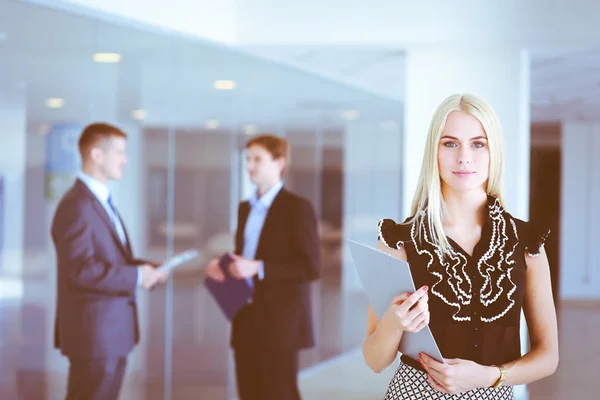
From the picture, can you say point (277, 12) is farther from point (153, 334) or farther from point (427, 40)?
point (153, 334)

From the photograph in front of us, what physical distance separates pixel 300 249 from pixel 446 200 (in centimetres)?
305

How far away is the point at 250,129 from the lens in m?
7.89

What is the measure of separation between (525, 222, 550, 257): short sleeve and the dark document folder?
337cm

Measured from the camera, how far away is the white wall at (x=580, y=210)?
48.7 ft

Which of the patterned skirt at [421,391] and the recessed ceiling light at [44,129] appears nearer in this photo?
the patterned skirt at [421,391]

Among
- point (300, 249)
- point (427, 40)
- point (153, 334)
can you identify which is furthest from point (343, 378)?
point (427, 40)

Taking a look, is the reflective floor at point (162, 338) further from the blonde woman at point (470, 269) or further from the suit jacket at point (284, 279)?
the blonde woman at point (470, 269)

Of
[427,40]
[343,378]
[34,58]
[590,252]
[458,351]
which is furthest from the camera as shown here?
[590,252]

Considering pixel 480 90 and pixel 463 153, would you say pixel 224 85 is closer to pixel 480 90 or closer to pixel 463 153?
pixel 480 90

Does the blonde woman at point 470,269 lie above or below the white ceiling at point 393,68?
below

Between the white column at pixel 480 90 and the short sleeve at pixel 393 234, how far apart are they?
11.9 ft

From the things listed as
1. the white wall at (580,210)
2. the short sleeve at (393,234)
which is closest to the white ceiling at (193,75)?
the short sleeve at (393,234)

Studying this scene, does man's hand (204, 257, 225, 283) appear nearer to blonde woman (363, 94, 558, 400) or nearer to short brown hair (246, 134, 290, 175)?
short brown hair (246, 134, 290, 175)

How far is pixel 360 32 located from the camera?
6043 mm
